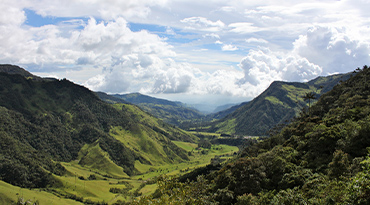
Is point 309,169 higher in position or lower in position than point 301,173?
higher

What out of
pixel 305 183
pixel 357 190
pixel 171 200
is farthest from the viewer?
pixel 305 183

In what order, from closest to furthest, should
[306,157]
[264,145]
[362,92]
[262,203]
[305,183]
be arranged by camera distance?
1. [262,203]
2. [305,183]
3. [306,157]
4. [362,92]
5. [264,145]

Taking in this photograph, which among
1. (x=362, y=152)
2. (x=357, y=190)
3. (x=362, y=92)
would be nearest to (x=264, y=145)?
(x=362, y=92)

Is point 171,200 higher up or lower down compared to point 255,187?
higher up

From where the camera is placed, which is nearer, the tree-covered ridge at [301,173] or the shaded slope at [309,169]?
A: the tree-covered ridge at [301,173]

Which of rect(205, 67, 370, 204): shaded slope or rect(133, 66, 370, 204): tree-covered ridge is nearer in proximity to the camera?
rect(133, 66, 370, 204): tree-covered ridge

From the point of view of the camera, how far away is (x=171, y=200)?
106 feet

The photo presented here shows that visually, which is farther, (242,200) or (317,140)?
A: (317,140)

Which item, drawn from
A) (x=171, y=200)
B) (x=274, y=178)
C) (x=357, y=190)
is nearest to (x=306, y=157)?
(x=274, y=178)

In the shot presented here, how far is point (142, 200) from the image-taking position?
32469mm

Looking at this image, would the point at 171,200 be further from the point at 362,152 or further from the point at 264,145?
the point at 264,145

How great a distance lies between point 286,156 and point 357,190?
47.2 m

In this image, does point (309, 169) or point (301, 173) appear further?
point (309, 169)

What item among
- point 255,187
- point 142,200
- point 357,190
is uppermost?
point 357,190
